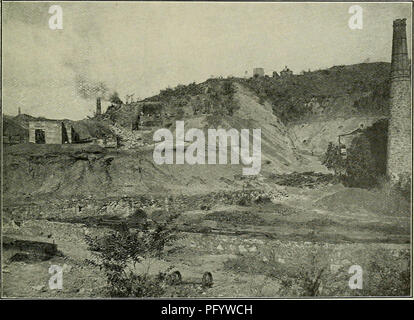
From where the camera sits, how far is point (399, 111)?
21.9ft

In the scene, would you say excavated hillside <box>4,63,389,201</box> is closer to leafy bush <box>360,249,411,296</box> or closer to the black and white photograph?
the black and white photograph

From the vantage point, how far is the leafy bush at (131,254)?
6492mm

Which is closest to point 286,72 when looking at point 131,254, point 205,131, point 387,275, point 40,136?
point 205,131

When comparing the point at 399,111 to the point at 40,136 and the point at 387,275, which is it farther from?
the point at 40,136

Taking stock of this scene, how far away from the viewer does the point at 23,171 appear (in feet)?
22.2

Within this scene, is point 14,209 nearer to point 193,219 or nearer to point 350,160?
point 193,219

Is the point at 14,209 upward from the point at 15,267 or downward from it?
upward

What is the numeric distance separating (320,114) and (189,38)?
104 inches

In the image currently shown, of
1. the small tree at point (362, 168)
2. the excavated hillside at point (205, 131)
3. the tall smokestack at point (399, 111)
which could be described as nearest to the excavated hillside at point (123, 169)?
the excavated hillside at point (205, 131)

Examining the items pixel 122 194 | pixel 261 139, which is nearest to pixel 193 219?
pixel 122 194
